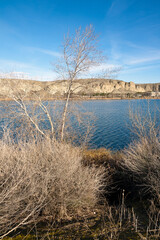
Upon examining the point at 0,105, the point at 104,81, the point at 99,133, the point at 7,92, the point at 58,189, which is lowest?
the point at 99,133

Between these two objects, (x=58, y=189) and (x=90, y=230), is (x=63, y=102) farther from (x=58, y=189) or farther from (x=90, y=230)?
(x=90, y=230)

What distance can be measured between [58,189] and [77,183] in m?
0.51

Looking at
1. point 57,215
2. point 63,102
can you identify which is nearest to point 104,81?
point 63,102

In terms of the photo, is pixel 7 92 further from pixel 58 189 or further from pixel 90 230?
pixel 90 230

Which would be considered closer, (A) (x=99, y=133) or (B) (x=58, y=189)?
(B) (x=58, y=189)

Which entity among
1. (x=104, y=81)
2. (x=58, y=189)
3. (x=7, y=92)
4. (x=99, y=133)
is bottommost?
(x=99, y=133)

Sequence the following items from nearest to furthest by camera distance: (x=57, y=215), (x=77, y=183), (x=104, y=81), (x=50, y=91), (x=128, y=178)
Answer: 1. (x=57, y=215)
2. (x=77, y=183)
3. (x=128, y=178)
4. (x=104, y=81)
5. (x=50, y=91)

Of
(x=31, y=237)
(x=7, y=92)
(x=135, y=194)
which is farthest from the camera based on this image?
(x=7, y=92)

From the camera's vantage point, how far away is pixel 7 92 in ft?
27.9

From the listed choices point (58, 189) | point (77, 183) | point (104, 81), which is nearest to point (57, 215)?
point (58, 189)

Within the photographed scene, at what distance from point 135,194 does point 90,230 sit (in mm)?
2888

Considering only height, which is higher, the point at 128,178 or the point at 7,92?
the point at 7,92

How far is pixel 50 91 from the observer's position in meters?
10.8

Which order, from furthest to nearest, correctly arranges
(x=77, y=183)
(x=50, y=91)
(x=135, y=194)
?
(x=50, y=91) → (x=135, y=194) → (x=77, y=183)
